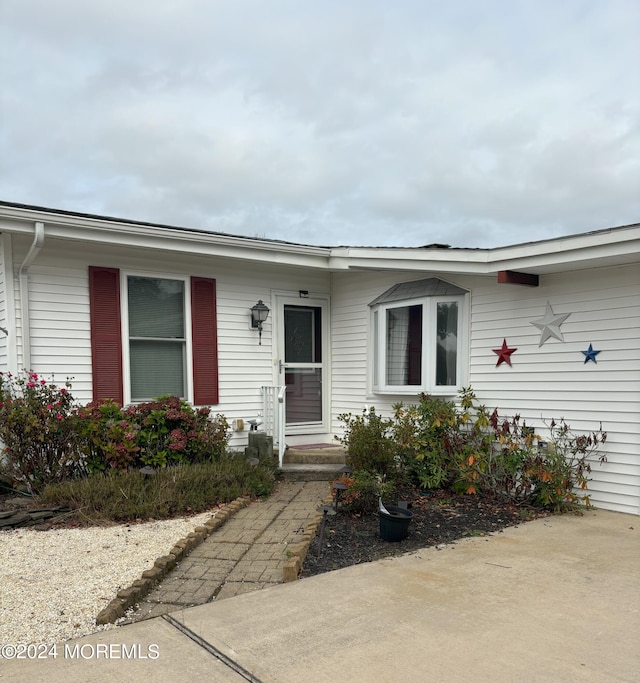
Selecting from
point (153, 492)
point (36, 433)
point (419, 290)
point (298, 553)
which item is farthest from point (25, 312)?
point (419, 290)

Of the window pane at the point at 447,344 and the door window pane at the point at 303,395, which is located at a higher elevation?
the window pane at the point at 447,344

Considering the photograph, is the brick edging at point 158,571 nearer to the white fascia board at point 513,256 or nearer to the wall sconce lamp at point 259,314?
the wall sconce lamp at point 259,314

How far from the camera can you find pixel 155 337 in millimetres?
6336

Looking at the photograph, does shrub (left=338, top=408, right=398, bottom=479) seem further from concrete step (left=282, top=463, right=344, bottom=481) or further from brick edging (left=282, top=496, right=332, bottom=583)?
brick edging (left=282, top=496, right=332, bottom=583)

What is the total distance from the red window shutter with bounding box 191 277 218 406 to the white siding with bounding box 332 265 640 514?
257 centimetres

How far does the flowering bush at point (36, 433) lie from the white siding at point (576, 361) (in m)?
4.37

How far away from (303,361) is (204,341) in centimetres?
154

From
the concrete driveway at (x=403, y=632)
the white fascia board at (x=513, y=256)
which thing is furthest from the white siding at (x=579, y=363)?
the concrete driveway at (x=403, y=632)

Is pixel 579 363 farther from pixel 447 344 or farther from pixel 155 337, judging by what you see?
pixel 155 337

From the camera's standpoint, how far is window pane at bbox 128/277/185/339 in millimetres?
6230

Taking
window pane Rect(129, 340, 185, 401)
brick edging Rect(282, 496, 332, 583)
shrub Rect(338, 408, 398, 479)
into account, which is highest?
window pane Rect(129, 340, 185, 401)

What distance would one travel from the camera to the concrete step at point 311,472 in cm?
621

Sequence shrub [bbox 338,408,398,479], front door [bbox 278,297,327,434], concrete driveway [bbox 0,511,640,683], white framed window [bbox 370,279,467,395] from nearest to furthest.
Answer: concrete driveway [bbox 0,511,640,683]
shrub [bbox 338,408,398,479]
white framed window [bbox 370,279,467,395]
front door [bbox 278,297,327,434]

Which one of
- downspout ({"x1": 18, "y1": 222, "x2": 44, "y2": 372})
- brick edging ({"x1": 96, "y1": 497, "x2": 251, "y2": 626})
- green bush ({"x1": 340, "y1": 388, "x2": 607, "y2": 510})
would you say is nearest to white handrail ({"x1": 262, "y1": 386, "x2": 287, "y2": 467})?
green bush ({"x1": 340, "y1": 388, "x2": 607, "y2": 510})
